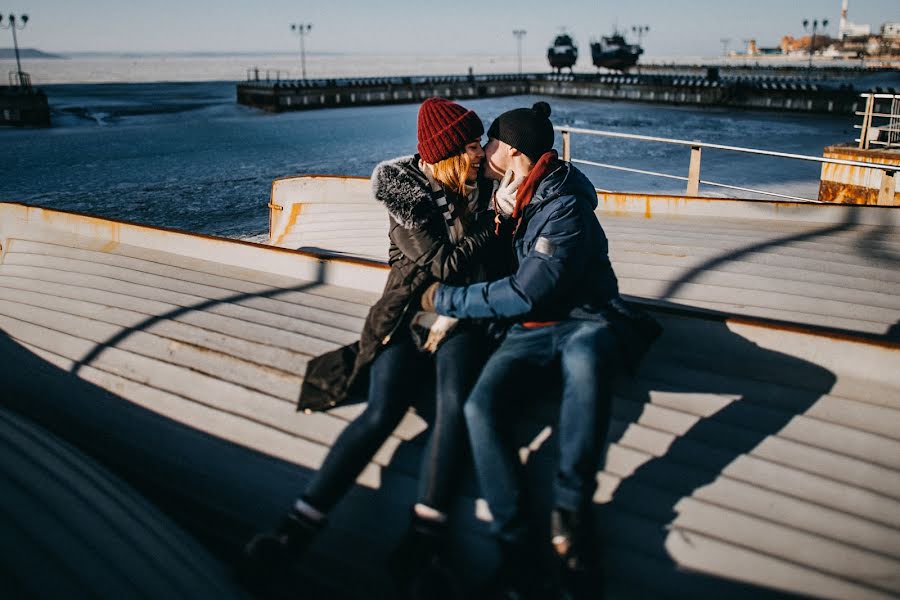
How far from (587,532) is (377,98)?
5378 centimetres

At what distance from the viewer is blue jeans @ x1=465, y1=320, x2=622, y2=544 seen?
2061 millimetres

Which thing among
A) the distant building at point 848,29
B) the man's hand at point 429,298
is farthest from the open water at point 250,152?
Answer: the distant building at point 848,29

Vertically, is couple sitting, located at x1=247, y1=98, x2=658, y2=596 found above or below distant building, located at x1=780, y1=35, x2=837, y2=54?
below

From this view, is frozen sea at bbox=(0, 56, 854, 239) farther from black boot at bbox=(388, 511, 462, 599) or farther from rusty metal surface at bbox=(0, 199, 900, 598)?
black boot at bbox=(388, 511, 462, 599)

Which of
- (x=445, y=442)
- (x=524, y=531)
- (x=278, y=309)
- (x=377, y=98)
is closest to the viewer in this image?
(x=524, y=531)

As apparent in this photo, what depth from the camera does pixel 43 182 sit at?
19.3 metres

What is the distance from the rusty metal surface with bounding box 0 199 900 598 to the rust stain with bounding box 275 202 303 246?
115 inches

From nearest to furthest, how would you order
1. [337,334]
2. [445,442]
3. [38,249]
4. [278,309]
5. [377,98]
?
1. [445,442]
2. [337,334]
3. [278,309]
4. [38,249]
5. [377,98]

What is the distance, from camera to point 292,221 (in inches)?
309

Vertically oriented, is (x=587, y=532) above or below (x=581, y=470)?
below

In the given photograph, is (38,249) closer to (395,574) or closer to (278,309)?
(278,309)

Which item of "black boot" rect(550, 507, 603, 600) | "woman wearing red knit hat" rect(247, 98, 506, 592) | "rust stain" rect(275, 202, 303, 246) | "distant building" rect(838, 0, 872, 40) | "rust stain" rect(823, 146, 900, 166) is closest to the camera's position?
"black boot" rect(550, 507, 603, 600)

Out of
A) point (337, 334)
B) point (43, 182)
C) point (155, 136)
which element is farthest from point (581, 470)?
point (155, 136)

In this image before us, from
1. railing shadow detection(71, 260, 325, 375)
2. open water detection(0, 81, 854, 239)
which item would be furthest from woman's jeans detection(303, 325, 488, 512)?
open water detection(0, 81, 854, 239)
